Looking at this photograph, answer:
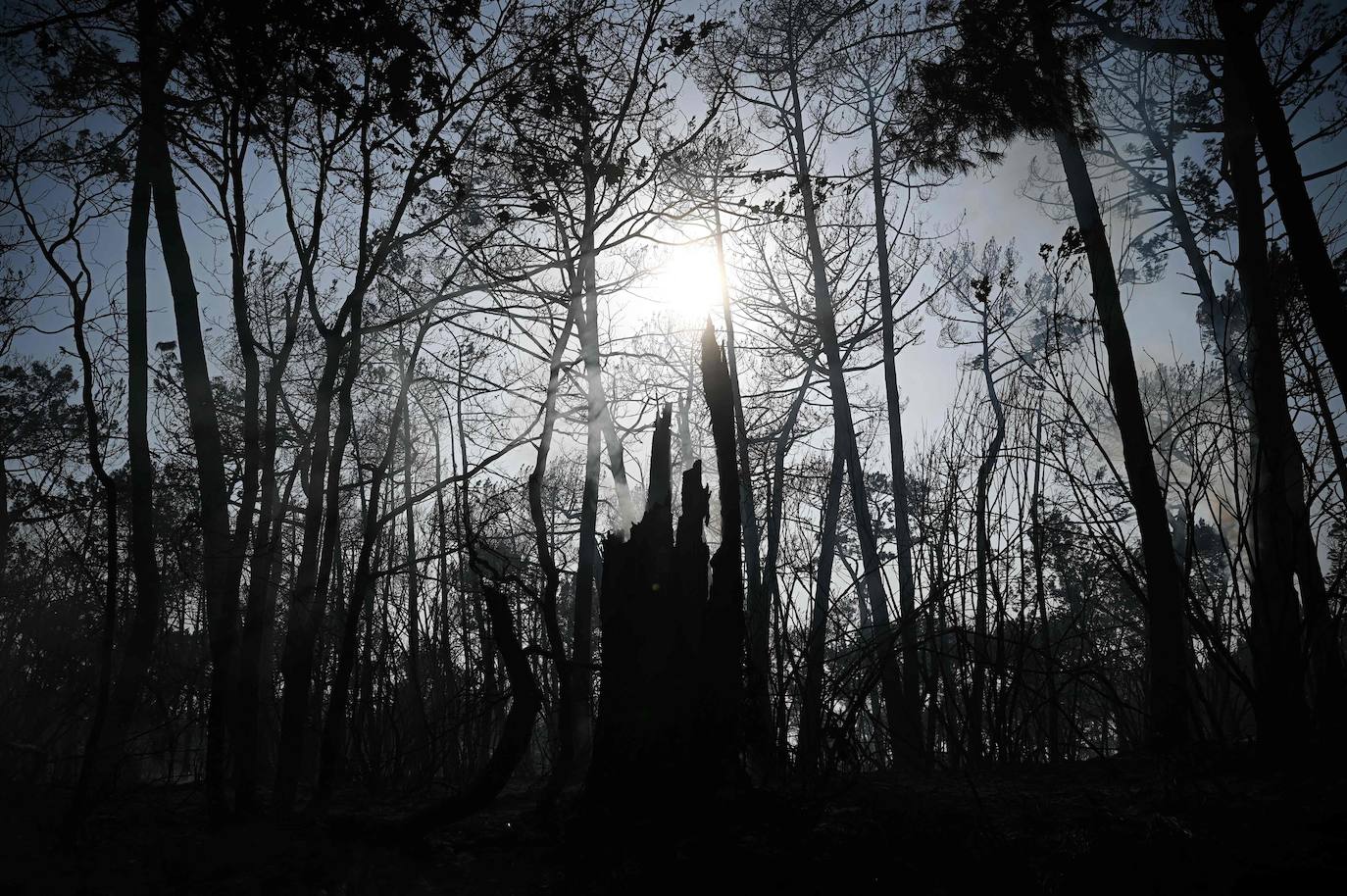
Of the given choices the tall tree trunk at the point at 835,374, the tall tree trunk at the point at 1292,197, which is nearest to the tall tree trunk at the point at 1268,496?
the tall tree trunk at the point at 1292,197

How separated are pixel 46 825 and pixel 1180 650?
6.63 m

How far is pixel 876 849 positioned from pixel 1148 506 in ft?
10.7

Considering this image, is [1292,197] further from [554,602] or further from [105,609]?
[105,609]

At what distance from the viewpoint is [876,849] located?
2.14 m

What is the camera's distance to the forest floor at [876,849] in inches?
74.5

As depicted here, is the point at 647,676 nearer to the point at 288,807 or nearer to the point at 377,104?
the point at 288,807

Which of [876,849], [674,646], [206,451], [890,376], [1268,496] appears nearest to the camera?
[876,849]

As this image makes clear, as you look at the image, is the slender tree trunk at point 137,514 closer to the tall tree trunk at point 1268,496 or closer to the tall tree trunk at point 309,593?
the tall tree trunk at point 309,593

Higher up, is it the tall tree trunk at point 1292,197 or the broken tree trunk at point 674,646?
the tall tree trunk at point 1292,197

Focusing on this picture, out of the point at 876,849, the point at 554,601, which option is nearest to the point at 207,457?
the point at 554,601

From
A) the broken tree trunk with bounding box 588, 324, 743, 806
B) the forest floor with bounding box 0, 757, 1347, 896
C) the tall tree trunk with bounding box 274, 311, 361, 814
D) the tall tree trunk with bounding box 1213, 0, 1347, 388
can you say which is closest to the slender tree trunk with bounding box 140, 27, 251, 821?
the tall tree trunk with bounding box 274, 311, 361, 814

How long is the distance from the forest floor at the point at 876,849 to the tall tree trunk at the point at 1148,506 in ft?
2.95

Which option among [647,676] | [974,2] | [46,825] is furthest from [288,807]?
[974,2]

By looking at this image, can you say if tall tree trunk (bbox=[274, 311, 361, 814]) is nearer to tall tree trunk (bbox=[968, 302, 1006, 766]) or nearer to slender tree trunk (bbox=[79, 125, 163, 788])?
slender tree trunk (bbox=[79, 125, 163, 788])
